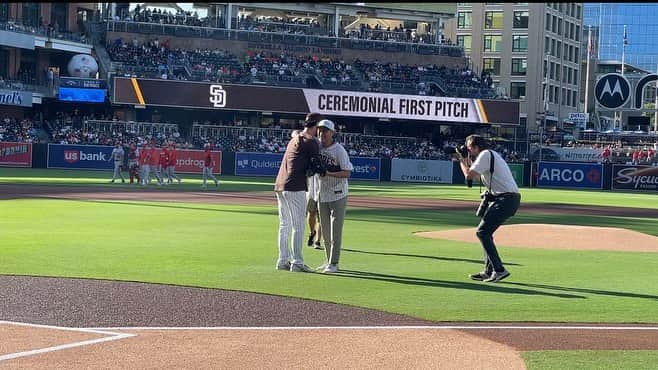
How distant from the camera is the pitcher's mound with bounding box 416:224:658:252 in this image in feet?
58.5

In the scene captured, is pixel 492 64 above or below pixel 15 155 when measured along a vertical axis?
above

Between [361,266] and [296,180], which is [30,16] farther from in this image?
[296,180]

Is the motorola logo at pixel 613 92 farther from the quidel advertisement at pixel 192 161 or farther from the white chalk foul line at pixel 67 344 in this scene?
the quidel advertisement at pixel 192 161

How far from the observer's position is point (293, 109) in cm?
6153

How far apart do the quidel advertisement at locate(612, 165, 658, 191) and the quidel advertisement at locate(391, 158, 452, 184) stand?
979 centimetres

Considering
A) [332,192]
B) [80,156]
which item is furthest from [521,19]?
[332,192]

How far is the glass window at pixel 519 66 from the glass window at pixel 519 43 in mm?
1060

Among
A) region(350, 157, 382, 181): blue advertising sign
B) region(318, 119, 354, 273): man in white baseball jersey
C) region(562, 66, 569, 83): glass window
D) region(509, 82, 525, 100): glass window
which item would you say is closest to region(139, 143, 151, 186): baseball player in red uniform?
region(350, 157, 382, 181): blue advertising sign

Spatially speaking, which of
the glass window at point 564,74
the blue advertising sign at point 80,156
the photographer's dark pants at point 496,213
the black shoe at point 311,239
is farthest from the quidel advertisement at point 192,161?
the glass window at point 564,74

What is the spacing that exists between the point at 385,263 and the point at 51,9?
5772 cm

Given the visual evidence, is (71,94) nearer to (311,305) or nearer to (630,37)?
(311,305)

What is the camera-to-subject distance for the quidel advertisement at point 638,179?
5472 centimetres

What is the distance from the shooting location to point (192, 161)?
5534 centimetres

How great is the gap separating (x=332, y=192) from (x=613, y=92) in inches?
226
